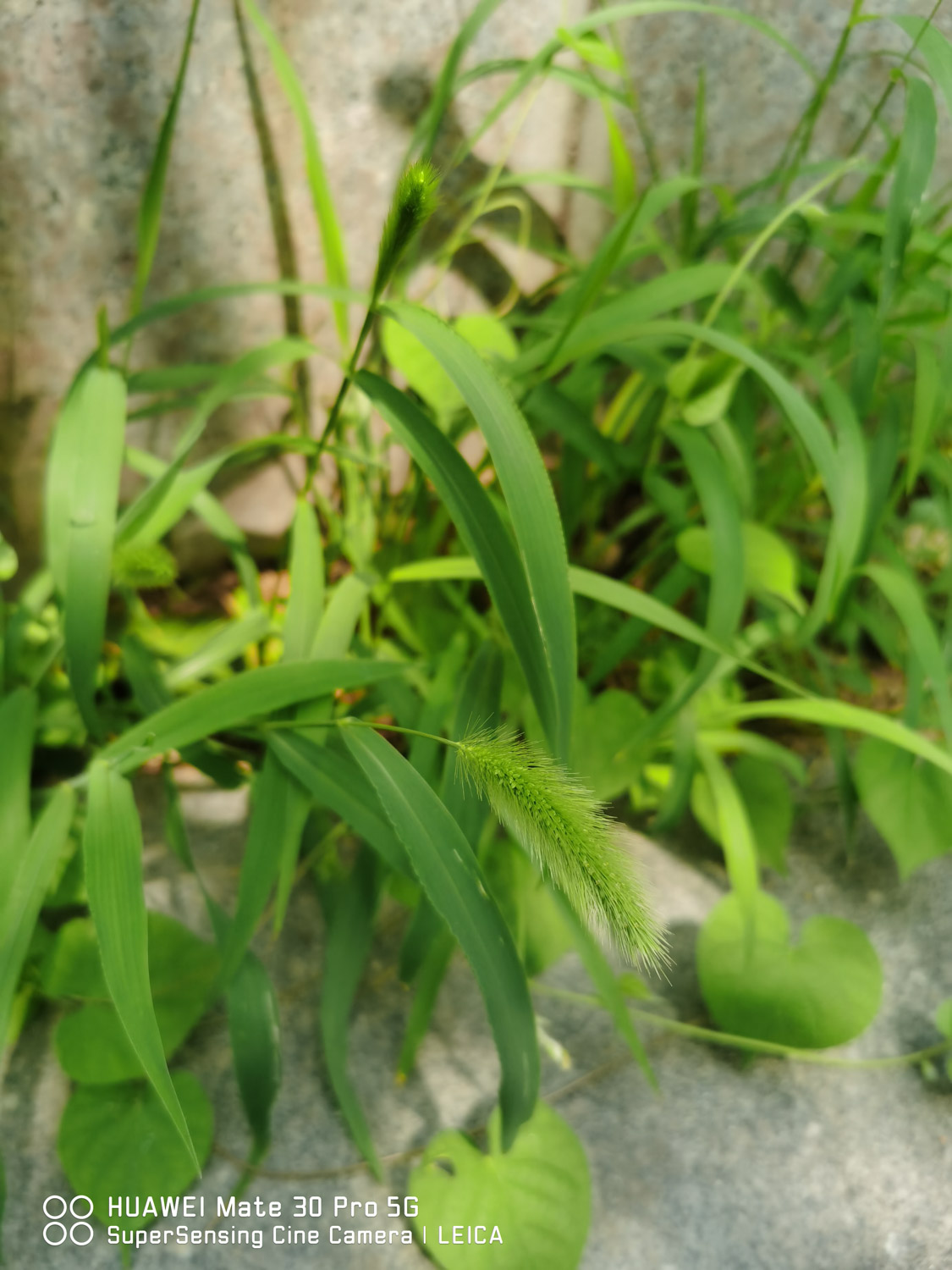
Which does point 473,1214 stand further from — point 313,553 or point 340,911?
point 313,553

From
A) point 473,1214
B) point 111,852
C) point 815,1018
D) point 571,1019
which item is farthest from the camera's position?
point 571,1019

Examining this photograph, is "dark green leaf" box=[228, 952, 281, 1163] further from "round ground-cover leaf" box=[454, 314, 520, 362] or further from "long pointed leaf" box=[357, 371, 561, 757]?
"round ground-cover leaf" box=[454, 314, 520, 362]

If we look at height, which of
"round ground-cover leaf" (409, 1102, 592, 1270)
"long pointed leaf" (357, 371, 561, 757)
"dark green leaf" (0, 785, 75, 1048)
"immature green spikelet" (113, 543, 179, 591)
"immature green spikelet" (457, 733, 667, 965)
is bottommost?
"round ground-cover leaf" (409, 1102, 592, 1270)

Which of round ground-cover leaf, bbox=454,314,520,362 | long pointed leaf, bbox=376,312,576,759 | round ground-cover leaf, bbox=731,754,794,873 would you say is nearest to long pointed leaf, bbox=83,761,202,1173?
long pointed leaf, bbox=376,312,576,759

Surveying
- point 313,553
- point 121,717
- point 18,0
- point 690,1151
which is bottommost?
point 690,1151

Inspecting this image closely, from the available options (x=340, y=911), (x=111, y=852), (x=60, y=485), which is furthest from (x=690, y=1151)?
(x=60, y=485)
